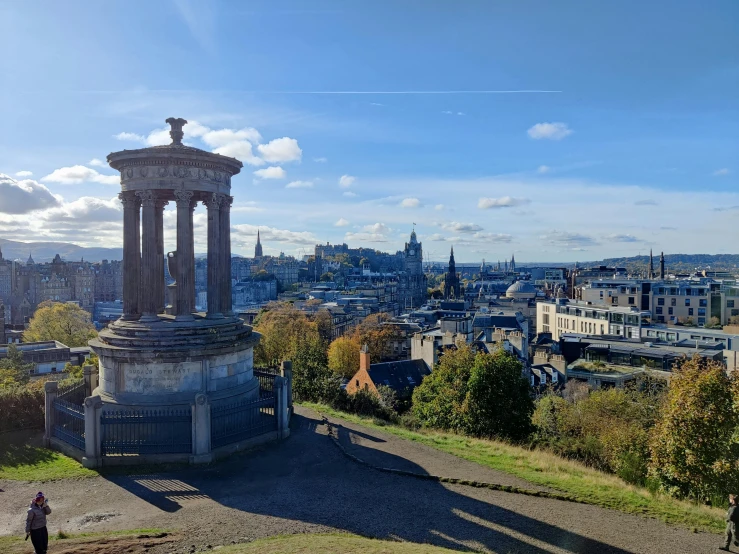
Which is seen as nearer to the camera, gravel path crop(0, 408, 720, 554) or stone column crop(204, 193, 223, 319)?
gravel path crop(0, 408, 720, 554)

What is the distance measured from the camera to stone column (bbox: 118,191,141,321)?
18.3 metres

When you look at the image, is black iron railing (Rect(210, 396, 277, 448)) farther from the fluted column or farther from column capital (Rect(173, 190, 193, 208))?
column capital (Rect(173, 190, 193, 208))

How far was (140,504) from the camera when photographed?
12.7 metres

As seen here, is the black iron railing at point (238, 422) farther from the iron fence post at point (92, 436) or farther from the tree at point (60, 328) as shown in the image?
the tree at point (60, 328)

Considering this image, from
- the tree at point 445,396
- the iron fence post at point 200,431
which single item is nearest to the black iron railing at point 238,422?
the iron fence post at point 200,431

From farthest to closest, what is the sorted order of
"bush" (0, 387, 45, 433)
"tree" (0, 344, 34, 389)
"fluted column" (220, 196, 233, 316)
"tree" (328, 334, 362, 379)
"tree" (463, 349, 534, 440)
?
"tree" (328, 334, 362, 379)
"tree" (0, 344, 34, 389)
"tree" (463, 349, 534, 440)
"fluted column" (220, 196, 233, 316)
"bush" (0, 387, 45, 433)

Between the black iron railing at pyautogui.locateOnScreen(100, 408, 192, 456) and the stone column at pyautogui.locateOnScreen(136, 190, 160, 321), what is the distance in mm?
3564

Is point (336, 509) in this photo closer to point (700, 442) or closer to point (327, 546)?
point (327, 546)

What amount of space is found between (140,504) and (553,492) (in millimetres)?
9958

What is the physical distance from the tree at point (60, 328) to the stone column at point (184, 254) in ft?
140

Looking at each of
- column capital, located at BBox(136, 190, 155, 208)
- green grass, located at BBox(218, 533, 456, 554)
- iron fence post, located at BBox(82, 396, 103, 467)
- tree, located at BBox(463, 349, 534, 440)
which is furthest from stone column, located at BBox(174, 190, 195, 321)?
tree, located at BBox(463, 349, 534, 440)

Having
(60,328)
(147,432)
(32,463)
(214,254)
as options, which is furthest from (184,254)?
(60,328)

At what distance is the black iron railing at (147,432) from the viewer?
50.2ft

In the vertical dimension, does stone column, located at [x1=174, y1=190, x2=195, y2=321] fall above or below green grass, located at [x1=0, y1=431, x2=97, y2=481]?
above
